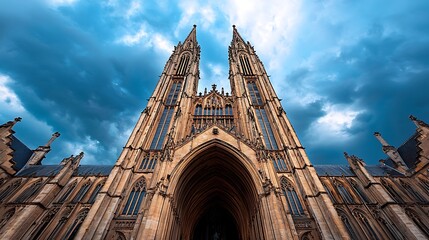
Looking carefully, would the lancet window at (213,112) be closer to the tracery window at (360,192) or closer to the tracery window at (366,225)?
the tracery window at (360,192)

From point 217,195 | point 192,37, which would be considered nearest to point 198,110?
point 217,195

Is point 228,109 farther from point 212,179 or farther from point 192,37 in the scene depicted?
point 192,37

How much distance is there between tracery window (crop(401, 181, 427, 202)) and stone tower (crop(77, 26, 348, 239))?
1263 cm

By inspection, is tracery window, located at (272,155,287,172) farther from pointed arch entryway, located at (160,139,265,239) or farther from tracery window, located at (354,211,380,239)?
tracery window, located at (354,211,380,239)

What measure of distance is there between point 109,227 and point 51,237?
6.53 metres

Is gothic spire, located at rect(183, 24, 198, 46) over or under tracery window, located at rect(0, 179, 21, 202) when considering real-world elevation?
over

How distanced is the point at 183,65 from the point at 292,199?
92.7 feet

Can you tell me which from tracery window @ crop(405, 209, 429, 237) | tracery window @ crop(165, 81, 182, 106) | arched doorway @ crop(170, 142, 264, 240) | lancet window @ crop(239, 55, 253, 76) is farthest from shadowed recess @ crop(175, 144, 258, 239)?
lancet window @ crop(239, 55, 253, 76)

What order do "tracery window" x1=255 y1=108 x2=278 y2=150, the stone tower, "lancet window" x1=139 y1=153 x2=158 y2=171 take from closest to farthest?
1. the stone tower
2. "lancet window" x1=139 y1=153 x2=158 y2=171
3. "tracery window" x1=255 y1=108 x2=278 y2=150

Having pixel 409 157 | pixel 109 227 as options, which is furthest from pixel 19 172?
pixel 409 157

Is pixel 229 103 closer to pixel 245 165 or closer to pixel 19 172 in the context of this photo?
pixel 245 165

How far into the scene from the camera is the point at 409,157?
2369cm

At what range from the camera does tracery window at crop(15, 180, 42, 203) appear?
737 inches

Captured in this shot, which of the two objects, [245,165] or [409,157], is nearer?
[245,165]
